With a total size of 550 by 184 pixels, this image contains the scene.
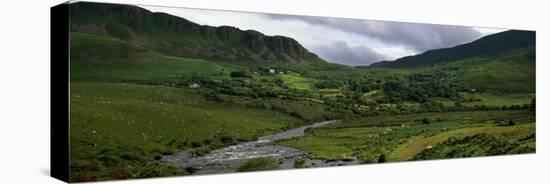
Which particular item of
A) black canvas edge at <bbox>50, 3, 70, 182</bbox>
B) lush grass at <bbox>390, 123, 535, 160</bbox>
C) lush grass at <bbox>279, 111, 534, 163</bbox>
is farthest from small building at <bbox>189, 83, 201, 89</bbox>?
lush grass at <bbox>390, 123, 535, 160</bbox>

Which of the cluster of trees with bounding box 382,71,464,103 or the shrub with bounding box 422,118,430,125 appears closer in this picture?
the cluster of trees with bounding box 382,71,464,103

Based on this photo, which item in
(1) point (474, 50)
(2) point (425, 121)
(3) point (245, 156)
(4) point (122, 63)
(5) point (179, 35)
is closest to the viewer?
(4) point (122, 63)

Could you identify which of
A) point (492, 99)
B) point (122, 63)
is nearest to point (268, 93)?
point (122, 63)

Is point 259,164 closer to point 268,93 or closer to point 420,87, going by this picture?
point 268,93

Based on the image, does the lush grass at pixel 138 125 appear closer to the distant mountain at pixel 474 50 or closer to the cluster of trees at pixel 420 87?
the cluster of trees at pixel 420 87

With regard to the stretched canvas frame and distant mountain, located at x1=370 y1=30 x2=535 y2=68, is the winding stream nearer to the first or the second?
the stretched canvas frame

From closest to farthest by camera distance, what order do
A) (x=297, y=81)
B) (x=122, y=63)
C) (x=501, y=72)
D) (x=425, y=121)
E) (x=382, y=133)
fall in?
(x=122, y=63) → (x=297, y=81) → (x=382, y=133) → (x=425, y=121) → (x=501, y=72)

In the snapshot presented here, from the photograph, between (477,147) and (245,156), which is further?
(477,147)
